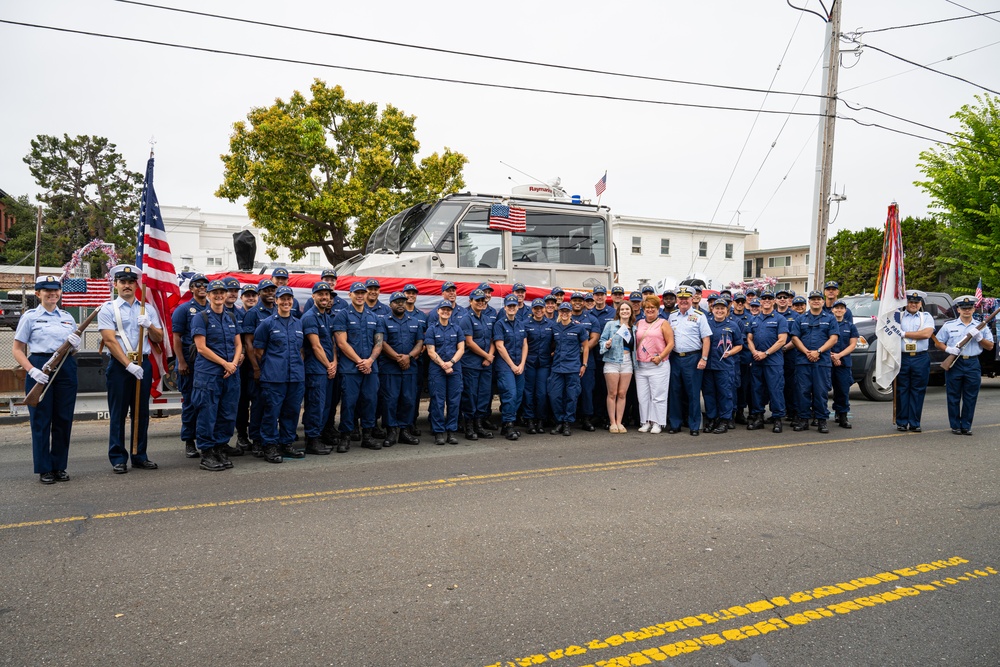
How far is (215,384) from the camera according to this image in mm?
6758

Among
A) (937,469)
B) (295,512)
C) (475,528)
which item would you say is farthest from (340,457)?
(937,469)

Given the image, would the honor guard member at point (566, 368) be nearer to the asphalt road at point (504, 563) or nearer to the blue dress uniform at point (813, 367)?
the asphalt road at point (504, 563)

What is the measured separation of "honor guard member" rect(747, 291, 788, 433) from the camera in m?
9.14

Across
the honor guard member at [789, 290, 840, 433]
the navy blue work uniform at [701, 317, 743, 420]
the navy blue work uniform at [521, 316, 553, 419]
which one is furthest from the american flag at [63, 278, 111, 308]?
the honor guard member at [789, 290, 840, 433]

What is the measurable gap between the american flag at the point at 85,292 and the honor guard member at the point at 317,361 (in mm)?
7856

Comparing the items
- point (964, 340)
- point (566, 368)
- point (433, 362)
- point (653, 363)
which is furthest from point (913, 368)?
point (433, 362)

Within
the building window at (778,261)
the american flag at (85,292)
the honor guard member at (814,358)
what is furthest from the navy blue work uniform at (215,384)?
the building window at (778,261)

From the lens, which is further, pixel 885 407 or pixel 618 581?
pixel 885 407

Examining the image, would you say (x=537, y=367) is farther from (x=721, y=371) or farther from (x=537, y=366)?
(x=721, y=371)

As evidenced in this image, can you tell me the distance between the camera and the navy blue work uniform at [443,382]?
8234 millimetres

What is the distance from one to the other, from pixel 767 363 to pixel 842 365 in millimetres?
1159

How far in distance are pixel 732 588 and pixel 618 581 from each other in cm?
65

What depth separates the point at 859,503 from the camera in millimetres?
5504

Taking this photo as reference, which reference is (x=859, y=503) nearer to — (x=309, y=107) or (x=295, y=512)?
(x=295, y=512)
